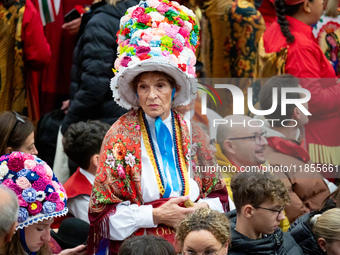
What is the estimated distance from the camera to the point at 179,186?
4.52 m

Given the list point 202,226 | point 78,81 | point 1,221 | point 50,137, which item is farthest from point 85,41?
point 1,221

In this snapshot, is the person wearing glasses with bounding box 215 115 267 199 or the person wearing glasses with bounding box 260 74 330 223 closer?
the person wearing glasses with bounding box 215 115 267 199

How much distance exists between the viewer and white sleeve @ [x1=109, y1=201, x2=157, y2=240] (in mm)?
4328

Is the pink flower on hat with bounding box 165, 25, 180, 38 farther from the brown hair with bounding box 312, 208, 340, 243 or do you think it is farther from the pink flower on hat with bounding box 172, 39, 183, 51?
the brown hair with bounding box 312, 208, 340, 243

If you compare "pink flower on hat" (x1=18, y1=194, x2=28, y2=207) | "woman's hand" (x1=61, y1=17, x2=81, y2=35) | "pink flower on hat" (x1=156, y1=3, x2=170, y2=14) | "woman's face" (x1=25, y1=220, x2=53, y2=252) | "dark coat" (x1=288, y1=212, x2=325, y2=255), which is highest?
"pink flower on hat" (x1=156, y1=3, x2=170, y2=14)

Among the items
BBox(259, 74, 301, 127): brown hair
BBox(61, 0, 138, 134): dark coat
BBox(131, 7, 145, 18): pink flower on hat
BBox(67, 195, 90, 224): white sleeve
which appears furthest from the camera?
BBox(61, 0, 138, 134): dark coat

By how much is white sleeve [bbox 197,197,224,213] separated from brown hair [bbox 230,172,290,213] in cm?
11

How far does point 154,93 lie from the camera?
4.48 m

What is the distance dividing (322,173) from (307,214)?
27.6 inches

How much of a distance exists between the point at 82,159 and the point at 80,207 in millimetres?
381

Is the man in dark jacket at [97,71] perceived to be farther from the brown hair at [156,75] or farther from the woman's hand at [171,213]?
the woman's hand at [171,213]

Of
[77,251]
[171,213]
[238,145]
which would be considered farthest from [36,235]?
[238,145]

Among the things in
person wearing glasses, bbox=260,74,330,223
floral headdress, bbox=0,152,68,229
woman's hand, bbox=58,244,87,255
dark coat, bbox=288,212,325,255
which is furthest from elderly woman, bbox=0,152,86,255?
person wearing glasses, bbox=260,74,330,223

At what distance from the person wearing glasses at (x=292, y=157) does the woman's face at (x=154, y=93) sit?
1322 millimetres
